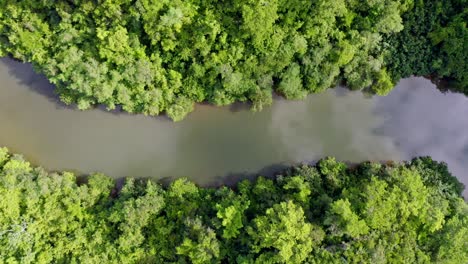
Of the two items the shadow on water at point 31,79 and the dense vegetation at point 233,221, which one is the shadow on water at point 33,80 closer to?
the shadow on water at point 31,79

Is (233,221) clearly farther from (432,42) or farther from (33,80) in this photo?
(432,42)

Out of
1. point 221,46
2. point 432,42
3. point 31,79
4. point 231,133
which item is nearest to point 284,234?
point 231,133

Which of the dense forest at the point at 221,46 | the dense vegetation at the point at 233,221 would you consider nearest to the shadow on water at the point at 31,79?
the dense forest at the point at 221,46

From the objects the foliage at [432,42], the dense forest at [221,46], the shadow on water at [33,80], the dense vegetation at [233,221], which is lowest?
the dense vegetation at [233,221]

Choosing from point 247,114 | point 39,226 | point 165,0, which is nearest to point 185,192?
point 247,114

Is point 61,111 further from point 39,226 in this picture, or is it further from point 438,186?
point 438,186
